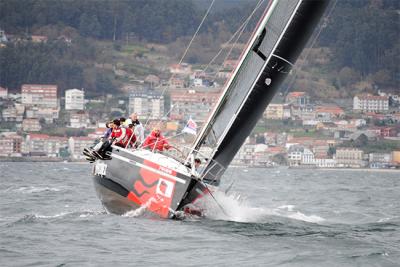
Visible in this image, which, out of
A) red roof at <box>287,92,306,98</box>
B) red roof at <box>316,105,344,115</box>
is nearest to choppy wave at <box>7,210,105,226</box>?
red roof at <box>316,105,344,115</box>

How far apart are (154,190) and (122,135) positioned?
1.43m

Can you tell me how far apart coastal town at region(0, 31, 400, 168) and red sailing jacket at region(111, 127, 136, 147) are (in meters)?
61.4

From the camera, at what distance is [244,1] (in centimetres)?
16700

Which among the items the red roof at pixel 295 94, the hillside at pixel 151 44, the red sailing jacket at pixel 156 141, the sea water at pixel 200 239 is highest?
the hillside at pixel 151 44

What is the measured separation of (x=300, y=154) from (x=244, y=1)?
76.9 metres

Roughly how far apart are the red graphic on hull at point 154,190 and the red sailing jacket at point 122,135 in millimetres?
1044

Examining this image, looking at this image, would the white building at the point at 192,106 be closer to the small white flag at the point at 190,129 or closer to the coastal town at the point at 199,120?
the coastal town at the point at 199,120

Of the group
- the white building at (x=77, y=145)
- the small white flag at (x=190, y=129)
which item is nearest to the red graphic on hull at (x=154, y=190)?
the small white flag at (x=190, y=129)

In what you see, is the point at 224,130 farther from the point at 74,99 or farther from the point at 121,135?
the point at 74,99

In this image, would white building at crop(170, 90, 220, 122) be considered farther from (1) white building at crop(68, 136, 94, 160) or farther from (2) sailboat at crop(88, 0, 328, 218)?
(2) sailboat at crop(88, 0, 328, 218)

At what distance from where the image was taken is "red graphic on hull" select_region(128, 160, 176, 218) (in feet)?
46.6

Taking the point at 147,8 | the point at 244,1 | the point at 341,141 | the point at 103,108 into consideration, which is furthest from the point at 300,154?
the point at 244,1

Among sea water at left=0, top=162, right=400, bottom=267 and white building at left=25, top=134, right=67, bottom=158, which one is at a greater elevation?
sea water at left=0, top=162, right=400, bottom=267

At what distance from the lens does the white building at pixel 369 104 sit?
360ft
